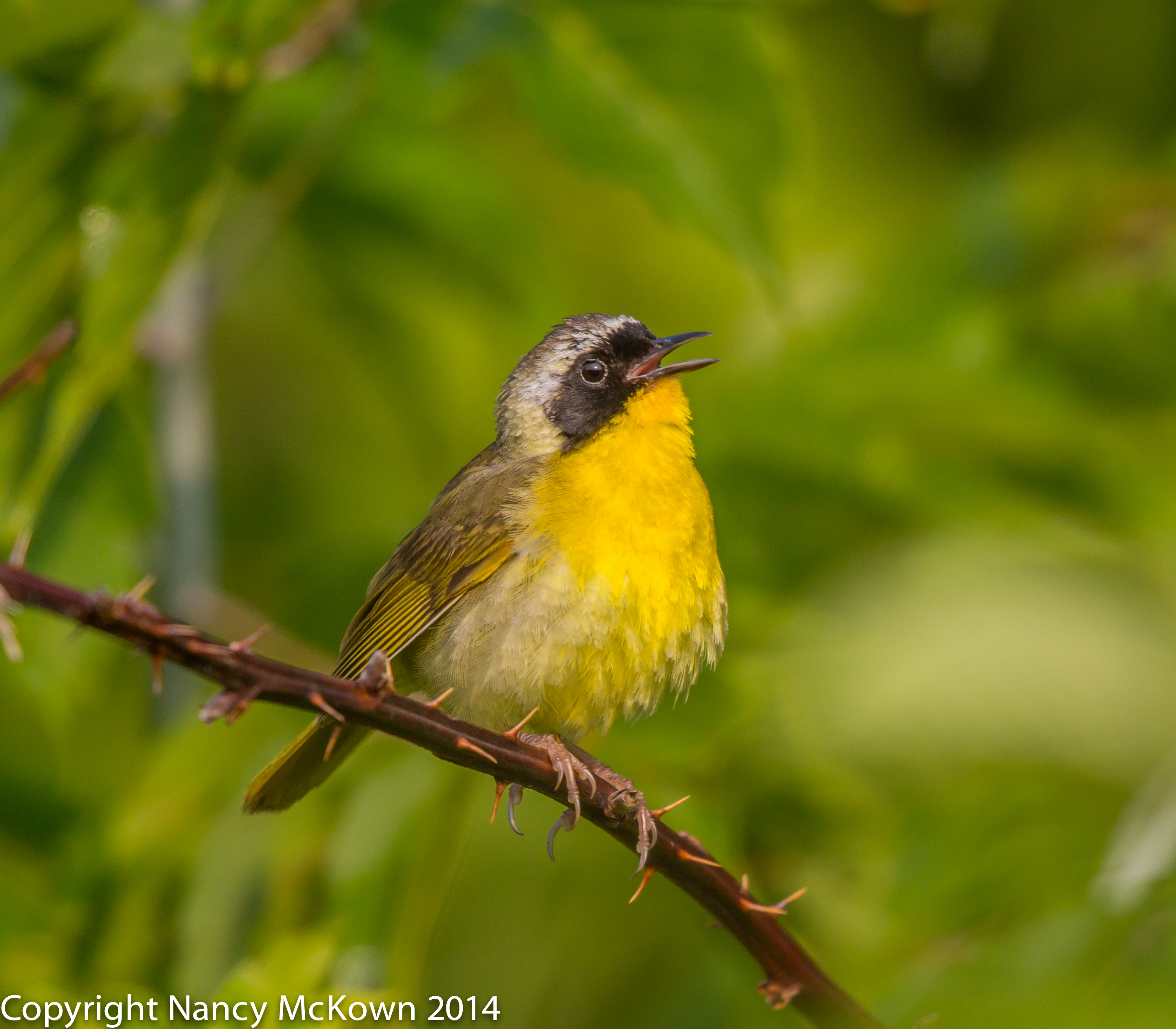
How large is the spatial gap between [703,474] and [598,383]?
1.08 meters

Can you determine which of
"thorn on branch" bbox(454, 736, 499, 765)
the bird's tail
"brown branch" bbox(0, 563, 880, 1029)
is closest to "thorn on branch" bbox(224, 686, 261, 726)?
"brown branch" bbox(0, 563, 880, 1029)

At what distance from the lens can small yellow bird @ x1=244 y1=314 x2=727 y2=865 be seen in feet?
8.29

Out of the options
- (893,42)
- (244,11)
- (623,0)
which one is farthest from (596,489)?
(893,42)

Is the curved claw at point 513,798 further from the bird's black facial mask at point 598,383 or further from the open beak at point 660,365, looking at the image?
the open beak at point 660,365

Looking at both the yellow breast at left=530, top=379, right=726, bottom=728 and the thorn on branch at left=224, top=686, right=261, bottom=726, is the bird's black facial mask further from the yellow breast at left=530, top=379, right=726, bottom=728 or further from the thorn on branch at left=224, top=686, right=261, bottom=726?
the thorn on branch at left=224, top=686, right=261, bottom=726

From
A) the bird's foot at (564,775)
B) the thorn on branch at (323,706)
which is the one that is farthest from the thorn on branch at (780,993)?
the thorn on branch at (323,706)

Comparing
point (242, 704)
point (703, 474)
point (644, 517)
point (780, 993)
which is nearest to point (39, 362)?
point (242, 704)

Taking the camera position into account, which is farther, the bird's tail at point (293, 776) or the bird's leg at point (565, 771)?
the bird's tail at point (293, 776)

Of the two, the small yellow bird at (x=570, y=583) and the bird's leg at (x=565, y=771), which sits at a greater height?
the small yellow bird at (x=570, y=583)

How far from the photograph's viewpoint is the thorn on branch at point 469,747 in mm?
1615

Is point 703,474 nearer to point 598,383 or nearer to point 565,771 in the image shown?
point 598,383

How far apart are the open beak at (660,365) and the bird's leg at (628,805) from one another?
772 mm

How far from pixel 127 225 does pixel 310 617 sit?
4.44ft

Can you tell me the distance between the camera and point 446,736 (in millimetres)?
1629
